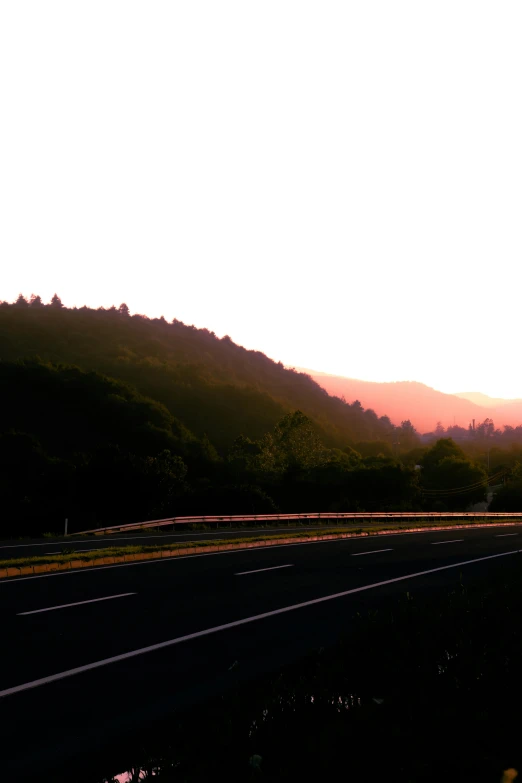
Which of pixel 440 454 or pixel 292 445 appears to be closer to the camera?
pixel 292 445

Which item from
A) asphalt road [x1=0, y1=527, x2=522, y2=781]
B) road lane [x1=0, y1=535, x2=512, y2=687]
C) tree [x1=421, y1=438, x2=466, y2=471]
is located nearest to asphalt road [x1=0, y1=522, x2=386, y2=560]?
asphalt road [x1=0, y1=527, x2=522, y2=781]

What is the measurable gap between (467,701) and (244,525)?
36.7 metres

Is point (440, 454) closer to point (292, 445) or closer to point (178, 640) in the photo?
point (292, 445)

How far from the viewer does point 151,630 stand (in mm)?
10867

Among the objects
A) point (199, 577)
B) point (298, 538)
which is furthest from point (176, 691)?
point (298, 538)

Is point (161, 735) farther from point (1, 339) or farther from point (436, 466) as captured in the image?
point (1, 339)

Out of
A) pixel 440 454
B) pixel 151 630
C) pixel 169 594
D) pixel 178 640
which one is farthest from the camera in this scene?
pixel 440 454

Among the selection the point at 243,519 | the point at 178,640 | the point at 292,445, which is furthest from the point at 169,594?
the point at 292,445

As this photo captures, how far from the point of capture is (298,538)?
93.7 feet

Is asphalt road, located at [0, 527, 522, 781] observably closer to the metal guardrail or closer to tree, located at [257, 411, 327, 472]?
the metal guardrail

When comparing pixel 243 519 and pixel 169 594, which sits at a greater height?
pixel 169 594

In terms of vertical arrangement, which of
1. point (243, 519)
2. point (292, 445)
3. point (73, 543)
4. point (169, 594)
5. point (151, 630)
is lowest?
point (243, 519)

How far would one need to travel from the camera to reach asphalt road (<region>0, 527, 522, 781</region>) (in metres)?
6.95

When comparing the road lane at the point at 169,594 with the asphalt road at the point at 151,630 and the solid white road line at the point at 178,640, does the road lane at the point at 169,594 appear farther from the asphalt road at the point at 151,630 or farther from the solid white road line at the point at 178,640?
the solid white road line at the point at 178,640
